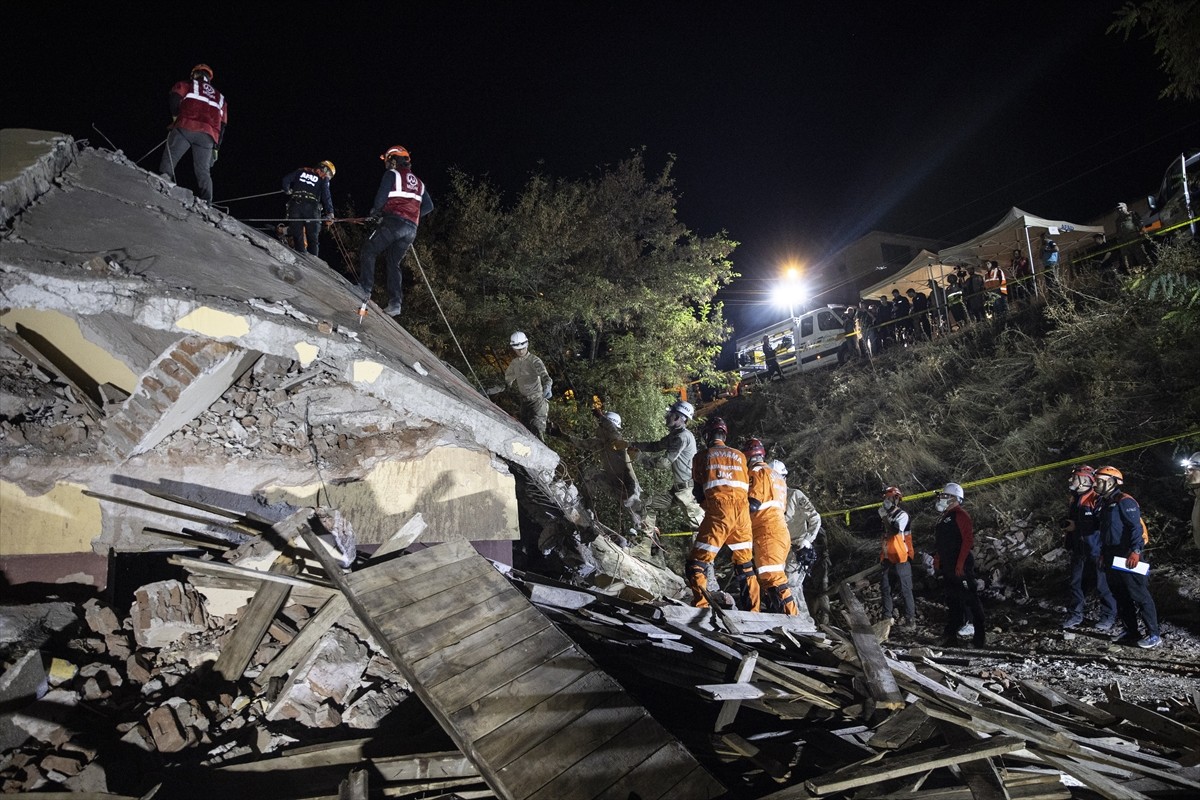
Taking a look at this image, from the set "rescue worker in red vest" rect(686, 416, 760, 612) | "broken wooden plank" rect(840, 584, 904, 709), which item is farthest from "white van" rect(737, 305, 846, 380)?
"broken wooden plank" rect(840, 584, 904, 709)

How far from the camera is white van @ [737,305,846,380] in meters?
17.2

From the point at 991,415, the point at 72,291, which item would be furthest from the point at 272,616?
the point at 991,415

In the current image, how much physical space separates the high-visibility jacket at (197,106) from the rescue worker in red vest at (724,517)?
6.69 m

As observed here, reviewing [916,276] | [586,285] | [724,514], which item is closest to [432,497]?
[724,514]

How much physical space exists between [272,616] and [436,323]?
33.8 ft

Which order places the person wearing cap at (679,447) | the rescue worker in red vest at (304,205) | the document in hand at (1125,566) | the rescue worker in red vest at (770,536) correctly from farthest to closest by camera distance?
the rescue worker in red vest at (304,205) < the person wearing cap at (679,447) < the rescue worker in red vest at (770,536) < the document in hand at (1125,566)

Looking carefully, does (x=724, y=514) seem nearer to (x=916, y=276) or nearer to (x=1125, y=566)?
(x=1125, y=566)

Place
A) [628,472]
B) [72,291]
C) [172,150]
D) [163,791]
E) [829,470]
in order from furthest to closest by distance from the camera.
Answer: [829,470]
[628,472]
[172,150]
[72,291]
[163,791]

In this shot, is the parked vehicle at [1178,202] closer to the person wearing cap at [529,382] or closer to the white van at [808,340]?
the white van at [808,340]

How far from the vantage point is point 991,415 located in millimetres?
10938

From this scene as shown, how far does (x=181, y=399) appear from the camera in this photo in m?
3.97

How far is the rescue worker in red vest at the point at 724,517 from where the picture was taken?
592cm

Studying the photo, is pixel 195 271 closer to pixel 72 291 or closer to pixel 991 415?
pixel 72 291

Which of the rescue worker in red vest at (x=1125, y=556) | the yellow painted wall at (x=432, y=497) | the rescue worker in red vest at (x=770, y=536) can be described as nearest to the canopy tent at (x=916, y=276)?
the rescue worker in red vest at (x=1125, y=556)
